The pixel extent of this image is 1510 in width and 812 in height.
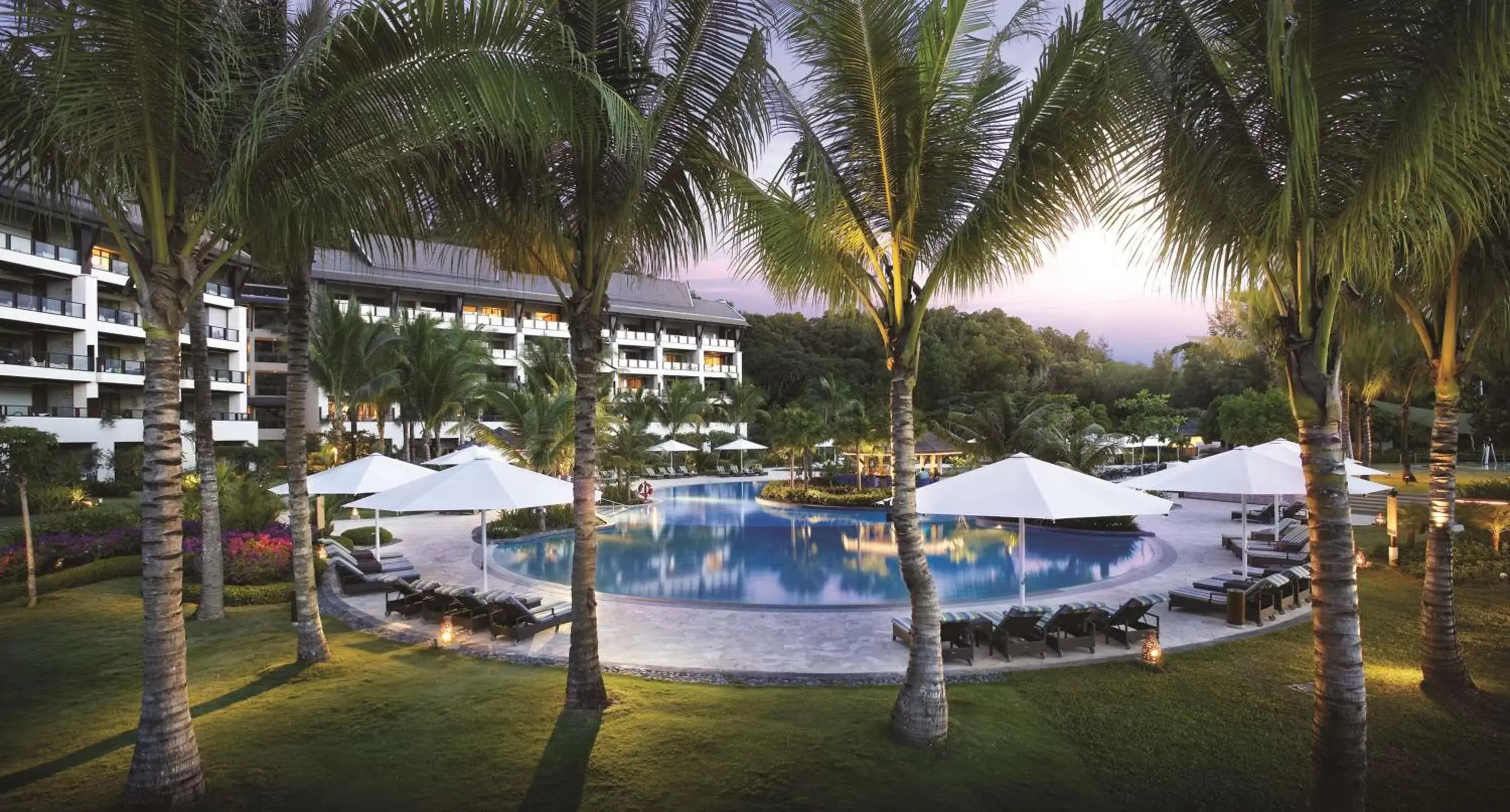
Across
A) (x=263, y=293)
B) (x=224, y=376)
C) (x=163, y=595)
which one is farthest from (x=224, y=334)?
(x=163, y=595)

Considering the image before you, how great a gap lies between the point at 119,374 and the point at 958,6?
37.6 meters

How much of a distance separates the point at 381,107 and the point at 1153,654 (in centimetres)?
866

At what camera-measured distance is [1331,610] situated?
4.25 m

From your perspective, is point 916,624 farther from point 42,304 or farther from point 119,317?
point 119,317

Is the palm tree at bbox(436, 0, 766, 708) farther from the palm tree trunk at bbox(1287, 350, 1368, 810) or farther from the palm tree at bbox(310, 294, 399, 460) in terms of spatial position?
the palm tree at bbox(310, 294, 399, 460)

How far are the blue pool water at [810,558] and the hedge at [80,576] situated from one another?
20.5 ft

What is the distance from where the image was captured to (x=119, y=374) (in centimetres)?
3017

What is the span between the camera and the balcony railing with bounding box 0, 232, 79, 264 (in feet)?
85.9

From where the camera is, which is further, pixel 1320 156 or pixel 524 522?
pixel 524 522

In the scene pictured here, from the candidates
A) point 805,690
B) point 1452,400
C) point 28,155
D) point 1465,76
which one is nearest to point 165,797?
point 28,155

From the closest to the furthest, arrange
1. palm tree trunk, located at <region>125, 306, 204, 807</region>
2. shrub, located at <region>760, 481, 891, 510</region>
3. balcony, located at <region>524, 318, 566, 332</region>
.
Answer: palm tree trunk, located at <region>125, 306, 204, 807</region> → shrub, located at <region>760, 481, 891, 510</region> → balcony, located at <region>524, 318, 566, 332</region>

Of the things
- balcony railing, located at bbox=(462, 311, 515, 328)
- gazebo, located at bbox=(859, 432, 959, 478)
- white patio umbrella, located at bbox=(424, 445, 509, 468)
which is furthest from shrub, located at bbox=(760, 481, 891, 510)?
balcony railing, located at bbox=(462, 311, 515, 328)

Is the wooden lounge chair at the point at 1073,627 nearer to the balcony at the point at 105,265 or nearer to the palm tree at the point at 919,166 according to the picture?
the palm tree at the point at 919,166

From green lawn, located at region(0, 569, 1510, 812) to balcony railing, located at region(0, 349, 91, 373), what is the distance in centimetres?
2627
